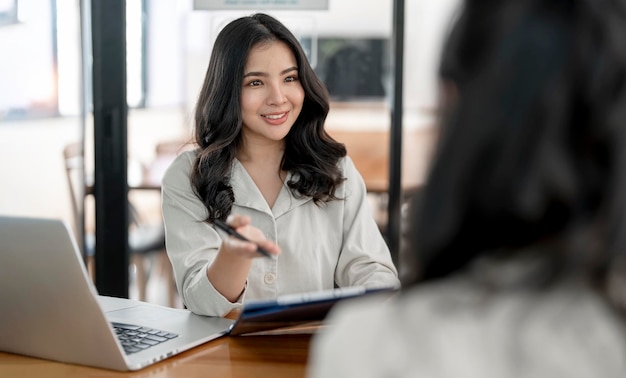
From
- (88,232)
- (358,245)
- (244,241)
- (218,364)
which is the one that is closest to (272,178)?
(358,245)

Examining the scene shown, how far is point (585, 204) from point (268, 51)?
1600 mm

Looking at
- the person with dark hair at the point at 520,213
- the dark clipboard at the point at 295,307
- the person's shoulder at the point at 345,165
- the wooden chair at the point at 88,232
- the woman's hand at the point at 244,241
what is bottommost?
the wooden chair at the point at 88,232

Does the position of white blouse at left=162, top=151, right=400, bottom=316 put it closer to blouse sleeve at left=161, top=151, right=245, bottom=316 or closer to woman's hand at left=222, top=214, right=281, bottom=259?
blouse sleeve at left=161, top=151, right=245, bottom=316

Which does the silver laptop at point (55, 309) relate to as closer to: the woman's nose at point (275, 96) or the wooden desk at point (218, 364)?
the wooden desk at point (218, 364)

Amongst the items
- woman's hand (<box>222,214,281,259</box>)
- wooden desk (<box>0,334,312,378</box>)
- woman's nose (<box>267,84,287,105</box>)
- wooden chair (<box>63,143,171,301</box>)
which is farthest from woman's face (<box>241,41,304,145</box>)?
wooden chair (<box>63,143,171,301</box>)

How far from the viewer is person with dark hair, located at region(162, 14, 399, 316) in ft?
7.09

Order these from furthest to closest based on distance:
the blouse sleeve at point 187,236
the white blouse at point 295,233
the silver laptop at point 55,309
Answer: the white blouse at point 295,233
the blouse sleeve at point 187,236
the silver laptop at point 55,309

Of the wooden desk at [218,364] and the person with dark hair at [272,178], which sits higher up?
the person with dark hair at [272,178]

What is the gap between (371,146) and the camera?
3352 millimetres

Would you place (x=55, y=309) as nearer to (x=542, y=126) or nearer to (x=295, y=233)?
(x=295, y=233)

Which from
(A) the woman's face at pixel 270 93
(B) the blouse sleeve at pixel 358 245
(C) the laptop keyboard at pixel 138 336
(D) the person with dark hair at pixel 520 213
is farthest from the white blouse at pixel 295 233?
(D) the person with dark hair at pixel 520 213

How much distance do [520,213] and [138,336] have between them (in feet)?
3.64

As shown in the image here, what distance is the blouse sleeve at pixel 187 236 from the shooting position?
74.8 inches

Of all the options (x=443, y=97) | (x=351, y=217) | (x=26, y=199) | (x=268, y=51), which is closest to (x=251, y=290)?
(x=351, y=217)
